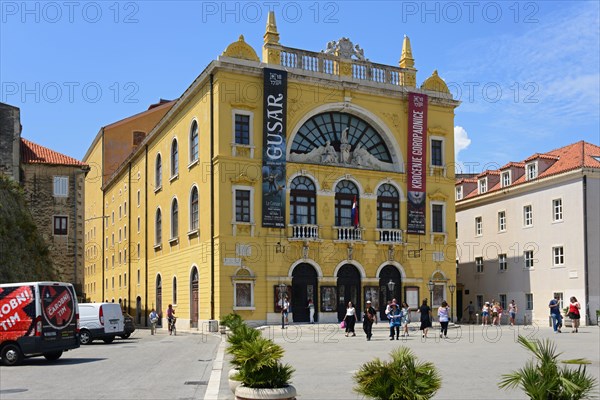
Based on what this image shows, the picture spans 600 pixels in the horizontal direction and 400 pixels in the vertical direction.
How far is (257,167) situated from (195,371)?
75.0ft

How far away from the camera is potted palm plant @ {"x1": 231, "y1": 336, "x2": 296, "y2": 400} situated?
383 inches

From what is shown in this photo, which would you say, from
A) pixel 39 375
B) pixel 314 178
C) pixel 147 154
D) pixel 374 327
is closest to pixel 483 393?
pixel 39 375

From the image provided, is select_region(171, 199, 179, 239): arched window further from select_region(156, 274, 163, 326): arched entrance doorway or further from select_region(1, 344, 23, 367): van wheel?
select_region(1, 344, 23, 367): van wheel

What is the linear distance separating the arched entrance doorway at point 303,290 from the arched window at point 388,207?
5.33 m

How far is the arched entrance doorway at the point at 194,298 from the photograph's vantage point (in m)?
41.8

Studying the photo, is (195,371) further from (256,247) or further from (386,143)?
(386,143)

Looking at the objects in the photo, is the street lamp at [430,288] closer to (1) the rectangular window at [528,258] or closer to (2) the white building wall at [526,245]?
(2) the white building wall at [526,245]

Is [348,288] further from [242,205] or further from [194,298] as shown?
[194,298]

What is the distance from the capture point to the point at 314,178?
135ft

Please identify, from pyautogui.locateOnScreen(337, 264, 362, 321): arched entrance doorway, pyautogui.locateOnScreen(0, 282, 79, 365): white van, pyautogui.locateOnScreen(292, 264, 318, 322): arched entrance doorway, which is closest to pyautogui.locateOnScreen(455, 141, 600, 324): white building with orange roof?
pyautogui.locateOnScreen(337, 264, 362, 321): arched entrance doorway

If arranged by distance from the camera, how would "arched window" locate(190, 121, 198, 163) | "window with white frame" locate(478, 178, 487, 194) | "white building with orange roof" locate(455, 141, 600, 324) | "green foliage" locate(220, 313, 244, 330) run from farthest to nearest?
"window with white frame" locate(478, 178, 487, 194)
"white building with orange roof" locate(455, 141, 600, 324)
"arched window" locate(190, 121, 198, 163)
"green foliage" locate(220, 313, 244, 330)

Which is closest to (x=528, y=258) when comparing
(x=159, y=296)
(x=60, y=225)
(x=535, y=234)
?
(x=535, y=234)

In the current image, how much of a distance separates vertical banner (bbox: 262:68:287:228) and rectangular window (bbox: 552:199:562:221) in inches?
722

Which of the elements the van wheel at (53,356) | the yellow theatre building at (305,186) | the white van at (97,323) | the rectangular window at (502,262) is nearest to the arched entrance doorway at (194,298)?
the yellow theatre building at (305,186)
